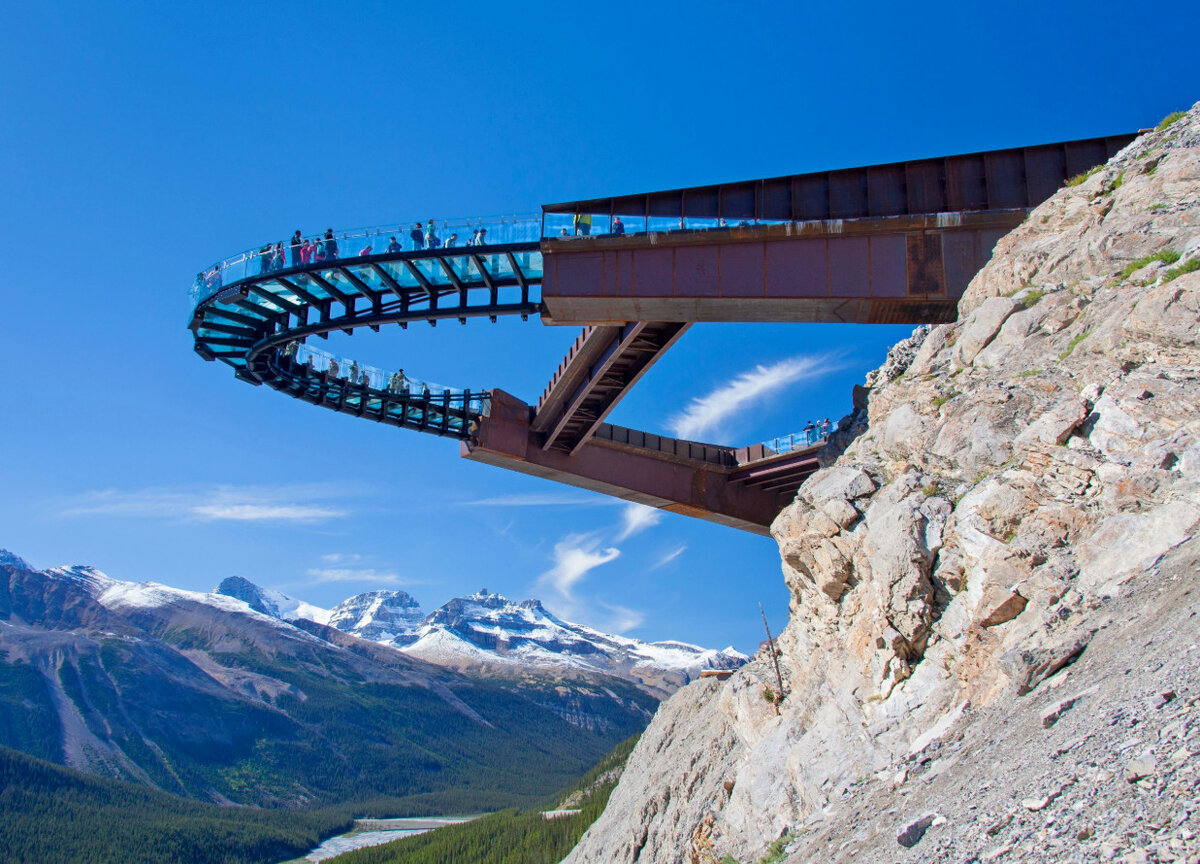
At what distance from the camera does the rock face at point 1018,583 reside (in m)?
7.70

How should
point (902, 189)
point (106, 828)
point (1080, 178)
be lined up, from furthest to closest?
point (106, 828), point (902, 189), point (1080, 178)

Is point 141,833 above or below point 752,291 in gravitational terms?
below

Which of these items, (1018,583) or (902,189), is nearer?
(1018,583)

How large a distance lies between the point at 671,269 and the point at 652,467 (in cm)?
1454

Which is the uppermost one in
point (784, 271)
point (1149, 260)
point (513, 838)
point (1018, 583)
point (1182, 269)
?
point (784, 271)

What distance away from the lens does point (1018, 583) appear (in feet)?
42.1

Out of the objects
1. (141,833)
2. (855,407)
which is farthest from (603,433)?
(141,833)

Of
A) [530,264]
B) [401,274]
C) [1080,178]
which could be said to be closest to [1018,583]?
[1080,178]

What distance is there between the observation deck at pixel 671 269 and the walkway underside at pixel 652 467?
1.85 meters

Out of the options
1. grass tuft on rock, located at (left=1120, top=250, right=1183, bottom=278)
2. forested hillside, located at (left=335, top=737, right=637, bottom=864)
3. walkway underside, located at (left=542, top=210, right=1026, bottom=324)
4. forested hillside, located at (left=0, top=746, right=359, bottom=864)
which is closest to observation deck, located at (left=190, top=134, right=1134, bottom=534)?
walkway underside, located at (left=542, top=210, right=1026, bottom=324)

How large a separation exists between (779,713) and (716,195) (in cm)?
1314

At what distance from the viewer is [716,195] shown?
24.2 m

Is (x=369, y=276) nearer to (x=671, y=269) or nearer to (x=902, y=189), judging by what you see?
(x=671, y=269)

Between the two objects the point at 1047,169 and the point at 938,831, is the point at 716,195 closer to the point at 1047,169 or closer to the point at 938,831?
the point at 1047,169
